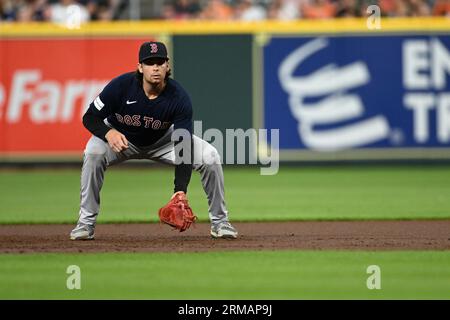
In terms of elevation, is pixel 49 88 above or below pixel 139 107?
above

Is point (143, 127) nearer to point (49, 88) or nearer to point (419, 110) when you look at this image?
point (49, 88)

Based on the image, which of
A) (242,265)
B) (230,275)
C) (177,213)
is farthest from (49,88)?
(230,275)

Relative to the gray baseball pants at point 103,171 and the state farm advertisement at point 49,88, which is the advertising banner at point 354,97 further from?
the gray baseball pants at point 103,171

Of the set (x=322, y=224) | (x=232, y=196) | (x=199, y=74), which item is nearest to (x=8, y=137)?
(x=199, y=74)

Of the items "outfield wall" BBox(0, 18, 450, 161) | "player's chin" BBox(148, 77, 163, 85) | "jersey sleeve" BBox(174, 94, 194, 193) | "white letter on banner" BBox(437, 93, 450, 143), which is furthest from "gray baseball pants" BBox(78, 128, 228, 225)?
"white letter on banner" BBox(437, 93, 450, 143)

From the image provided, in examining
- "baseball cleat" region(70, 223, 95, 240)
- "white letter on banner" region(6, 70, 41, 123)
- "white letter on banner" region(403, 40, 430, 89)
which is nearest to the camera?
"baseball cleat" region(70, 223, 95, 240)

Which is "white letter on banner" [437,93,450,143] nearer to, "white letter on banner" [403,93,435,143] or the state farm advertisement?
"white letter on banner" [403,93,435,143]

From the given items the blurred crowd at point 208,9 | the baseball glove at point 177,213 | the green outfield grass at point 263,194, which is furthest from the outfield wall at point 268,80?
the baseball glove at point 177,213
